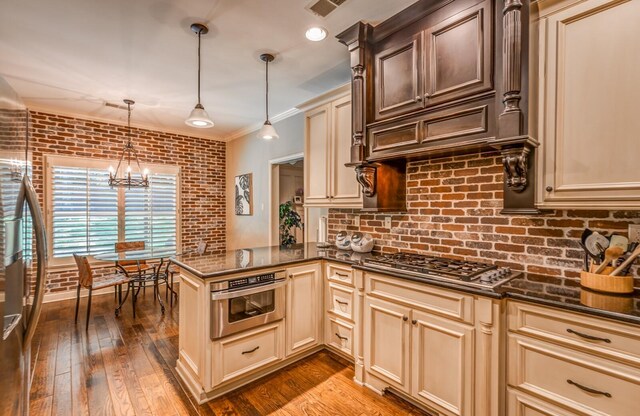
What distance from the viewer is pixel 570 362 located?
4.54 ft

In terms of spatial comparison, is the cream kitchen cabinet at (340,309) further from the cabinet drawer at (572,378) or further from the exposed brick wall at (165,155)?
the exposed brick wall at (165,155)

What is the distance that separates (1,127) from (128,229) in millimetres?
4308

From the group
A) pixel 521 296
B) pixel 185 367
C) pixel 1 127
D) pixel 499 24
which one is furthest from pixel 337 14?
pixel 185 367

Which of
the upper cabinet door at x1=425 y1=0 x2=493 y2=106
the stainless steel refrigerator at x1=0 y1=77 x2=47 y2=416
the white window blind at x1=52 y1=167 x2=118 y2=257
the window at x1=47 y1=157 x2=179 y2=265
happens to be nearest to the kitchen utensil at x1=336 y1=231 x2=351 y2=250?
the upper cabinet door at x1=425 y1=0 x2=493 y2=106

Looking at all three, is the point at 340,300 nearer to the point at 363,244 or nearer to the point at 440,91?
the point at 363,244

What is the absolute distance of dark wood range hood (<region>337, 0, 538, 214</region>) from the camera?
5.47 ft

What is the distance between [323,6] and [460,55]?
986 millimetres

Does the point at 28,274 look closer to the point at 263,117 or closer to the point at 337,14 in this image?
the point at 337,14

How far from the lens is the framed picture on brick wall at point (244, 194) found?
198 inches

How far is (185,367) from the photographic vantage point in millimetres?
2289

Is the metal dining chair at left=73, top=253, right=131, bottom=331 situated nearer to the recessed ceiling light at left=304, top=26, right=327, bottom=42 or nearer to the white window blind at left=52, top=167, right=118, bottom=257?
the white window blind at left=52, top=167, right=118, bottom=257

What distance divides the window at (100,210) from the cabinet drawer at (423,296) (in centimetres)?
364

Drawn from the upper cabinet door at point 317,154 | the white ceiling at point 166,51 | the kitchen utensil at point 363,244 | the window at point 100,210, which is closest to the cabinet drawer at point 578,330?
the kitchen utensil at point 363,244

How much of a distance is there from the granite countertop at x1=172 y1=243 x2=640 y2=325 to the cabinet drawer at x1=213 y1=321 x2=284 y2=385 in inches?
19.8
